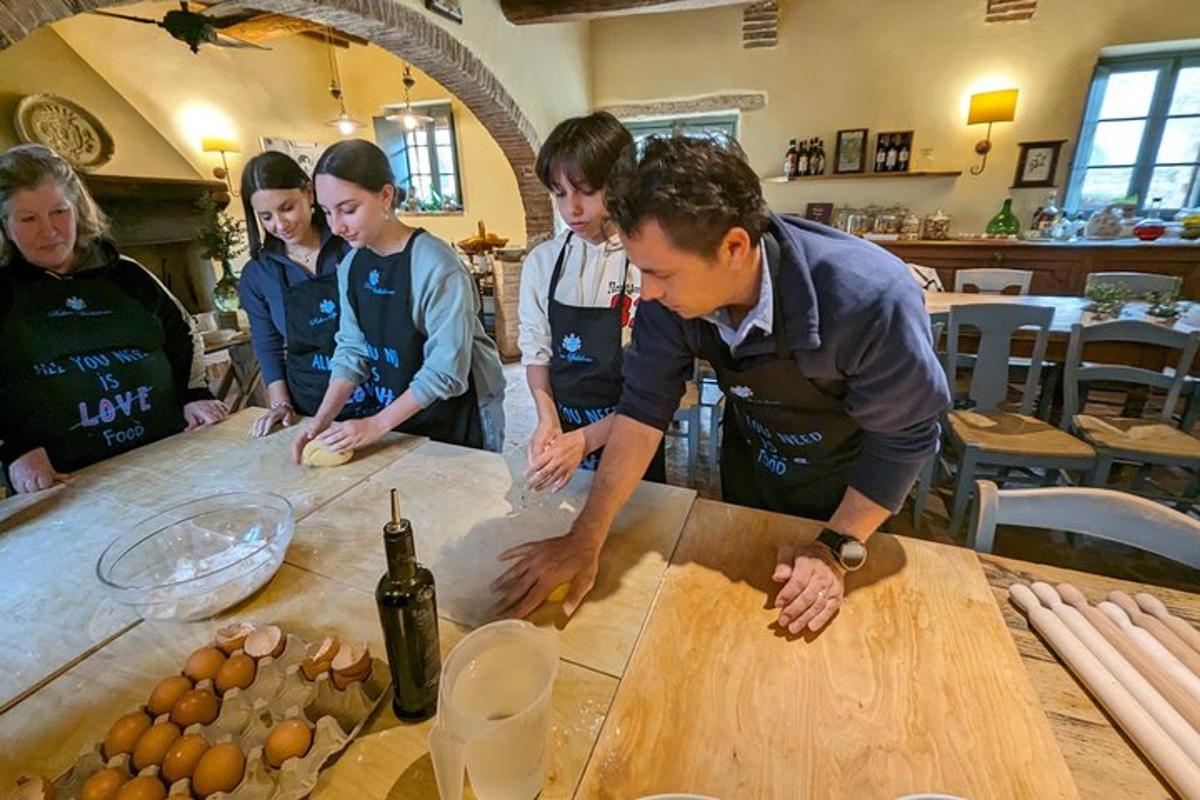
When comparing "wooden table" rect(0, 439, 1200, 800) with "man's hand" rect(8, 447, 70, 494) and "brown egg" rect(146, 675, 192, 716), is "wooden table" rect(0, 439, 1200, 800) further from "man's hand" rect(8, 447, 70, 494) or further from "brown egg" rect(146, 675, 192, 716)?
"man's hand" rect(8, 447, 70, 494)

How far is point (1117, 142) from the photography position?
4.23 meters

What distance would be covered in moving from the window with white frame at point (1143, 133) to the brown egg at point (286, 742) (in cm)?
598

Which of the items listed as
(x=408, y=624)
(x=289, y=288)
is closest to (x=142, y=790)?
(x=408, y=624)

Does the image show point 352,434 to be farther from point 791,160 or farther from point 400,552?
point 791,160

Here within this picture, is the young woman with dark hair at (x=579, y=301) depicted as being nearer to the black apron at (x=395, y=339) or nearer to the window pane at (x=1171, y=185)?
the black apron at (x=395, y=339)

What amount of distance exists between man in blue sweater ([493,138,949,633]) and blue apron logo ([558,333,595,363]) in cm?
44

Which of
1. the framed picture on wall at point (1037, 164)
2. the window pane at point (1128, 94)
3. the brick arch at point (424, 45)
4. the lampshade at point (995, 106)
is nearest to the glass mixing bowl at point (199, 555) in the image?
the brick arch at point (424, 45)

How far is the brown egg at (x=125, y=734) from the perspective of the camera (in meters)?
0.56

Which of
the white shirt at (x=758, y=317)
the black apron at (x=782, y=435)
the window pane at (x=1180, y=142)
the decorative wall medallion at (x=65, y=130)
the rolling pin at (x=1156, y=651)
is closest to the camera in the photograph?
the rolling pin at (x=1156, y=651)

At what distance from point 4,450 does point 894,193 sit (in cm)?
574

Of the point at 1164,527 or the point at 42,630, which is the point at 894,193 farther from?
the point at 42,630

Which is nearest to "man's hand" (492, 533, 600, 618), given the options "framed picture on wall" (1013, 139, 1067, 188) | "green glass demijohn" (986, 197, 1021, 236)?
"green glass demijohn" (986, 197, 1021, 236)

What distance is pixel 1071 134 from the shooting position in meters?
4.24

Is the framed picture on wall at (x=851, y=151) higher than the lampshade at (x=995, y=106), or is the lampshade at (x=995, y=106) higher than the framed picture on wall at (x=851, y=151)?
the lampshade at (x=995, y=106)
